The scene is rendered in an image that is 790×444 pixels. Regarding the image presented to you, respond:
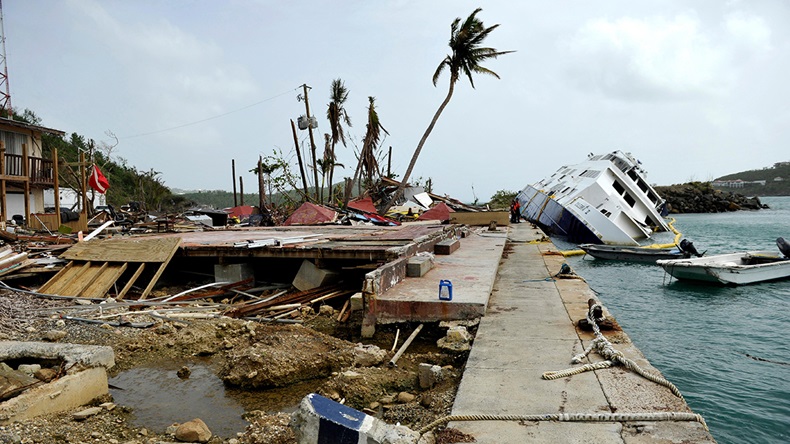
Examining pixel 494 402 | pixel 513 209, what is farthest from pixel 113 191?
pixel 494 402

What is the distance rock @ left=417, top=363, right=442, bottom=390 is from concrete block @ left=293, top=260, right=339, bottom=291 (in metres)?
4.67

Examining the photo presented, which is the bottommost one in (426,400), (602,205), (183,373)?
(183,373)

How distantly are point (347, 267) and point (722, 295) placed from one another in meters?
11.0

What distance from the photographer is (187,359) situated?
20.0 feet

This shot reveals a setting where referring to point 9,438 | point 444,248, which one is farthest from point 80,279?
point 444,248

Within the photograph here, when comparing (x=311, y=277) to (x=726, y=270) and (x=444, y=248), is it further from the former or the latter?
(x=726, y=270)

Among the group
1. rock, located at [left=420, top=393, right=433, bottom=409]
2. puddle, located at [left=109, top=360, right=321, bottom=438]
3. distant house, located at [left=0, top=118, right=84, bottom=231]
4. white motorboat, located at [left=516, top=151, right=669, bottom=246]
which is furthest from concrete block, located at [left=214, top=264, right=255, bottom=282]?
white motorboat, located at [left=516, top=151, right=669, bottom=246]

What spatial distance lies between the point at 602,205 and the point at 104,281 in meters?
24.3

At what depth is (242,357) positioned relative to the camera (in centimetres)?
541

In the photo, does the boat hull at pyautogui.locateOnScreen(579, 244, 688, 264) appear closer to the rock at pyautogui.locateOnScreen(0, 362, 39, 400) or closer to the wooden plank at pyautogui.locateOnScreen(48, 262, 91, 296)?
the wooden plank at pyautogui.locateOnScreen(48, 262, 91, 296)

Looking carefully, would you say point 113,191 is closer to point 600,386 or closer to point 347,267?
point 347,267

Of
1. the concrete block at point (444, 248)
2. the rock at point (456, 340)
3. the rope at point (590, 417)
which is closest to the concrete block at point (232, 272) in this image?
the concrete block at point (444, 248)

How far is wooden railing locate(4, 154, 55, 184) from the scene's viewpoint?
19875 millimetres

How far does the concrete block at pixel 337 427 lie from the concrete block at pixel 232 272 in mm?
7184
